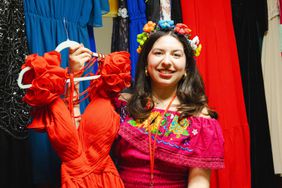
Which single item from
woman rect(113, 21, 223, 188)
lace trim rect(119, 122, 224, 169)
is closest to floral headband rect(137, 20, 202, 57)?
woman rect(113, 21, 223, 188)

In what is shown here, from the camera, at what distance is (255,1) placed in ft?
6.45

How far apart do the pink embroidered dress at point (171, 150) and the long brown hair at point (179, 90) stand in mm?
43

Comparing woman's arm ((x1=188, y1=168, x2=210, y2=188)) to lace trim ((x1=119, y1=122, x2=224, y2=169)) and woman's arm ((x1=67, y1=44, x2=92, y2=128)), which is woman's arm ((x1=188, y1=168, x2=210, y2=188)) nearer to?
lace trim ((x1=119, y1=122, x2=224, y2=169))

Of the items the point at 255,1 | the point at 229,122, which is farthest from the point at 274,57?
the point at 229,122

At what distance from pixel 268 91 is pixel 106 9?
100 cm

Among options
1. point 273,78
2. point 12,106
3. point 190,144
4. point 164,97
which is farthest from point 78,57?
point 273,78

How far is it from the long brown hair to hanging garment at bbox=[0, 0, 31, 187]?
0.40 meters

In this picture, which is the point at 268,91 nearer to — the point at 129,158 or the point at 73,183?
the point at 129,158

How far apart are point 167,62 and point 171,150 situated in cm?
31

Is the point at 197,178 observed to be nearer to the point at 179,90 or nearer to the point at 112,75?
the point at 179,90

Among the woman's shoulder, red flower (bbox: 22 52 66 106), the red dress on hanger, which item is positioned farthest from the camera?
the red dress on hanger

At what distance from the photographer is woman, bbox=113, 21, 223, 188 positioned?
134 centimetres

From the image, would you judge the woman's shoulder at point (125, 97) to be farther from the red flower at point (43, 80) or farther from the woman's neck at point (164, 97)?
the red flower at point (43, 80)

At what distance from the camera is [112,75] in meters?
1.25
